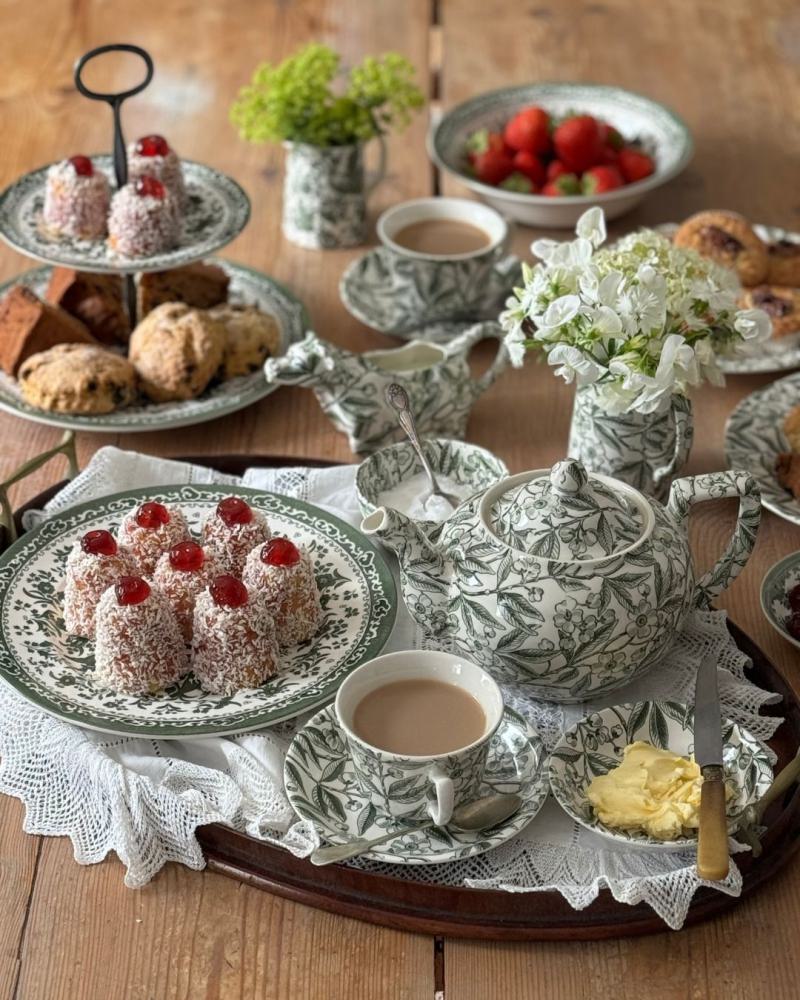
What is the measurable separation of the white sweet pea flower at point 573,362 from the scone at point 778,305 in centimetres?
54

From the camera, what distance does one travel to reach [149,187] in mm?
1653

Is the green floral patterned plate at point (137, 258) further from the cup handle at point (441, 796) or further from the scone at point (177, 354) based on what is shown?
the cup handle at point (441, 796)

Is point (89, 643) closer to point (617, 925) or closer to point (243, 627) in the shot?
point (243, 627)

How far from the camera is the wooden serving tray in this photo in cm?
102

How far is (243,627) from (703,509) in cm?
63

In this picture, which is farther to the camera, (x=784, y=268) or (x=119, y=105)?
(x=784, y=268)

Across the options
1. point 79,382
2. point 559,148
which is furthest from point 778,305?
point 79,382

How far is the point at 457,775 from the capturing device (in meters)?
1.02

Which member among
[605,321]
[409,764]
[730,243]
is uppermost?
[605,321]

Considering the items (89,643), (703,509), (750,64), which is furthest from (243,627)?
(750,64)

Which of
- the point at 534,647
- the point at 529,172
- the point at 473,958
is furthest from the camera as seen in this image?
the point at 529,172

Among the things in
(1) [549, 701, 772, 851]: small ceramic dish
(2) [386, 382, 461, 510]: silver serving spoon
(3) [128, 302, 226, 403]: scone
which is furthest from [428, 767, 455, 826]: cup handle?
(3) [128, 302, 226, 403]: scone

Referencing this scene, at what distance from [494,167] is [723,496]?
1079mm

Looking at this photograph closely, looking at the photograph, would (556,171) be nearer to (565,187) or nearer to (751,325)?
(565,187)
